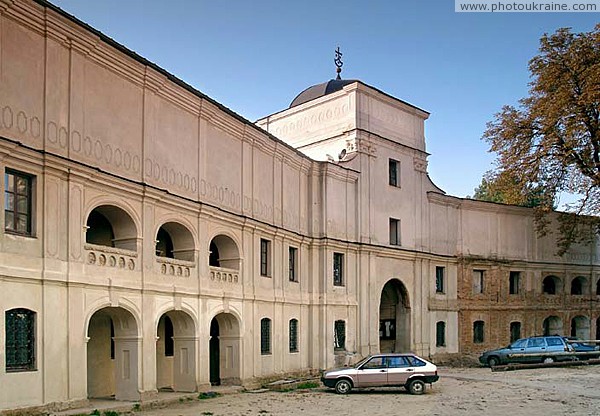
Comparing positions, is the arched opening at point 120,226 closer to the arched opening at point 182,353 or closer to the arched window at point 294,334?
the arched opening at point 182,353

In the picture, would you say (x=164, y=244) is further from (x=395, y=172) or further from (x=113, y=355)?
(x=395, y=172)

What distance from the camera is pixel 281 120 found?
37.2 meters

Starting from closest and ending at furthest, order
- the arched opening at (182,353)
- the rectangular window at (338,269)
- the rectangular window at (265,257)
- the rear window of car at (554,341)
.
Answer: the arched opening at (182,353)
the rectangular window at (265,257)
the rectangular window at (338,269)
the rear window of car at (554,341)

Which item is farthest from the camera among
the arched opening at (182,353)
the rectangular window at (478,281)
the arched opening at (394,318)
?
the rectangular window at (478,281)

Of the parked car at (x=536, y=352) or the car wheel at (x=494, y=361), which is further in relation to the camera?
the car wheel at (x=494, y=361)

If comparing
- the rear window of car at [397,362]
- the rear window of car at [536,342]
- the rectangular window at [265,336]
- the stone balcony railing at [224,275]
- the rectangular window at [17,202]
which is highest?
the rectangular window at [17,202]

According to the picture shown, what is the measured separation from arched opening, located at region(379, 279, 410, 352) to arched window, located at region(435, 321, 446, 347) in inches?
91.0

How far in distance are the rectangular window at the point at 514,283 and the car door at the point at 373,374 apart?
19378mm

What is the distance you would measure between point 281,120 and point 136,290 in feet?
63.4

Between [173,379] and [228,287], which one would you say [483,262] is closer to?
[228,287]

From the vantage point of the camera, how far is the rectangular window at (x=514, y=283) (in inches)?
1609

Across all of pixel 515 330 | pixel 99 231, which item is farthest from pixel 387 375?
pixel 515 330

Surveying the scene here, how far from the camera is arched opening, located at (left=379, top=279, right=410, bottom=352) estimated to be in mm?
35594

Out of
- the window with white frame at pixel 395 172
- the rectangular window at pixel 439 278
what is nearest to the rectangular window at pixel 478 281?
the rectangular window at pixel 439 278
